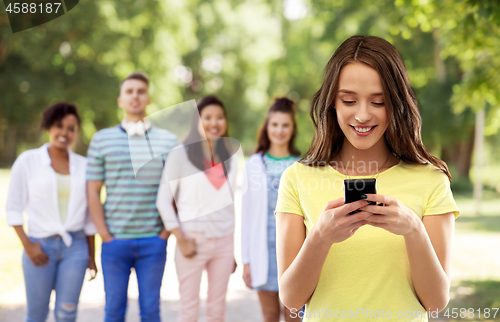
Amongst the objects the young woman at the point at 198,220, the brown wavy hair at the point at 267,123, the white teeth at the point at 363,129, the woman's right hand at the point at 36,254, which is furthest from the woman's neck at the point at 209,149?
the white teeth at the point at 363,129

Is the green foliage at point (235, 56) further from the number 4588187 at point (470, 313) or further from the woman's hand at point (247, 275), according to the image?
the woman's hand at point (247, 275)

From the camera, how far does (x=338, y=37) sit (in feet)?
56.0

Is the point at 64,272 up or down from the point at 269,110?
down

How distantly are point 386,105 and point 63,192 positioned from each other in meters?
3.00

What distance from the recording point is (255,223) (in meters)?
3.87

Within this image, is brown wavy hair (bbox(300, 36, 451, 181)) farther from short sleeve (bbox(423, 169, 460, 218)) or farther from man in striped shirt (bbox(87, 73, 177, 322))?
man in striped shirt (bbox(87, 73, 177, 322))

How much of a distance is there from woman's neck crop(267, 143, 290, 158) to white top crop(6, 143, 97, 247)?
5.48 ft

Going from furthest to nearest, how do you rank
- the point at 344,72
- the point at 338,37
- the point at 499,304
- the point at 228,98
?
the point at 228,98
the point at 338,37
the point at 499,304
the point at 344,72

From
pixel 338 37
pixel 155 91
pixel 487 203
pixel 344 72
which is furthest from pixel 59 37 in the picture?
pixel 487 203

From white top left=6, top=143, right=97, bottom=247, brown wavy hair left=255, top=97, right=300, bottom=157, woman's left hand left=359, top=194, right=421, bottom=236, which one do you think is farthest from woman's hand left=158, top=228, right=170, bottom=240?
woman's left hand left=359, top=194, right=421, bottom=236

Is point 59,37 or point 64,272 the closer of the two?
point 64,272

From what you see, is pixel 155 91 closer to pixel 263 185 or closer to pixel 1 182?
pixel 1 182

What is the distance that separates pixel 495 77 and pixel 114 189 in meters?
4.54

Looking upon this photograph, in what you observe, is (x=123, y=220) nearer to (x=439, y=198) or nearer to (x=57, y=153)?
(x=57, y=153)
